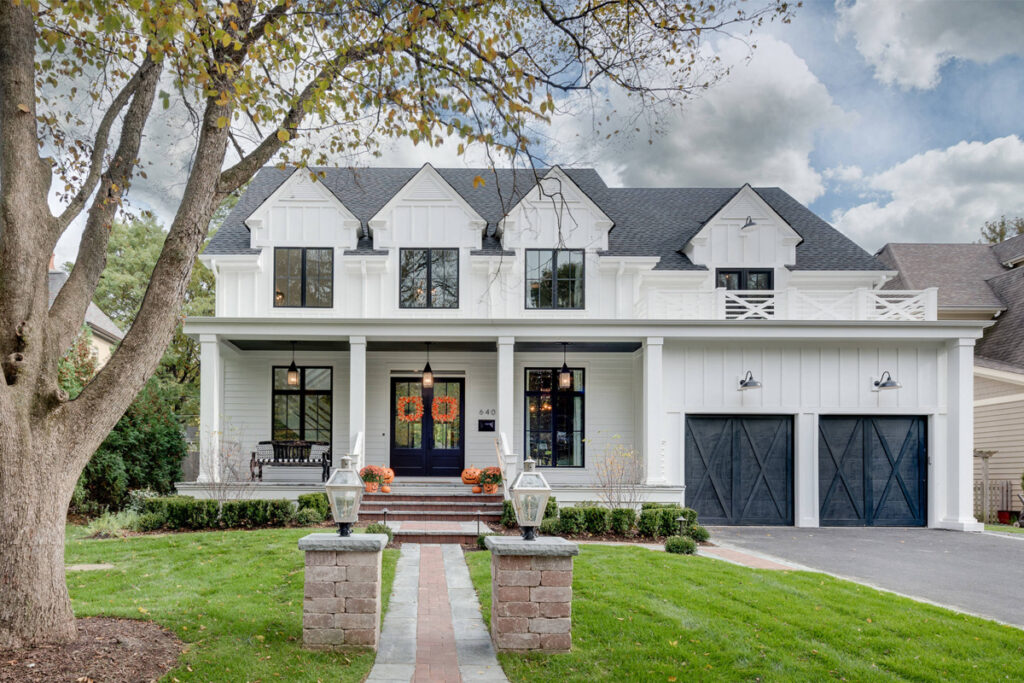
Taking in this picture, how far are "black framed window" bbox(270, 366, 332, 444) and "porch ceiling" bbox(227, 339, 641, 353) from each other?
65 centimetres

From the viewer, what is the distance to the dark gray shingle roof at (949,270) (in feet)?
70.4

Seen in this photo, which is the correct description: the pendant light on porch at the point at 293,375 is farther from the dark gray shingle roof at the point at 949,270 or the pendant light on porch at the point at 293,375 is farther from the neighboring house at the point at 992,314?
the dark gray shingle roof at the point at 949,270

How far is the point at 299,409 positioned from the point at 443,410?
3.38m

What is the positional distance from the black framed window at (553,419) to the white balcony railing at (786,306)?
2.63 meters

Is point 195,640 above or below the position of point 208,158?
below

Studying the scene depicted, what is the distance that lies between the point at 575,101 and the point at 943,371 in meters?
11.7

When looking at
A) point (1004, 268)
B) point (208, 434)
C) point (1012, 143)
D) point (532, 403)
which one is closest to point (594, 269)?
point (532, 403)

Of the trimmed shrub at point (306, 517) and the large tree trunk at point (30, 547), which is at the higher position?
the large tree trunk at point (30, 547)

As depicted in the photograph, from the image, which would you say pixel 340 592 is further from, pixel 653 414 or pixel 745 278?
pixel 745 278

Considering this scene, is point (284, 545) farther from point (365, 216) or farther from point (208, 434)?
point (365, 216)

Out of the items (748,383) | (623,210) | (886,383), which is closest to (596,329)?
(748,383)

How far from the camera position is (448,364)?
1622 centimetres

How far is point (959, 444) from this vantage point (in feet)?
45.0

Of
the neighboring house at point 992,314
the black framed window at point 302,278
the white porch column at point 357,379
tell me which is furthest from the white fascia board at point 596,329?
the neighboring house at point 992,314
